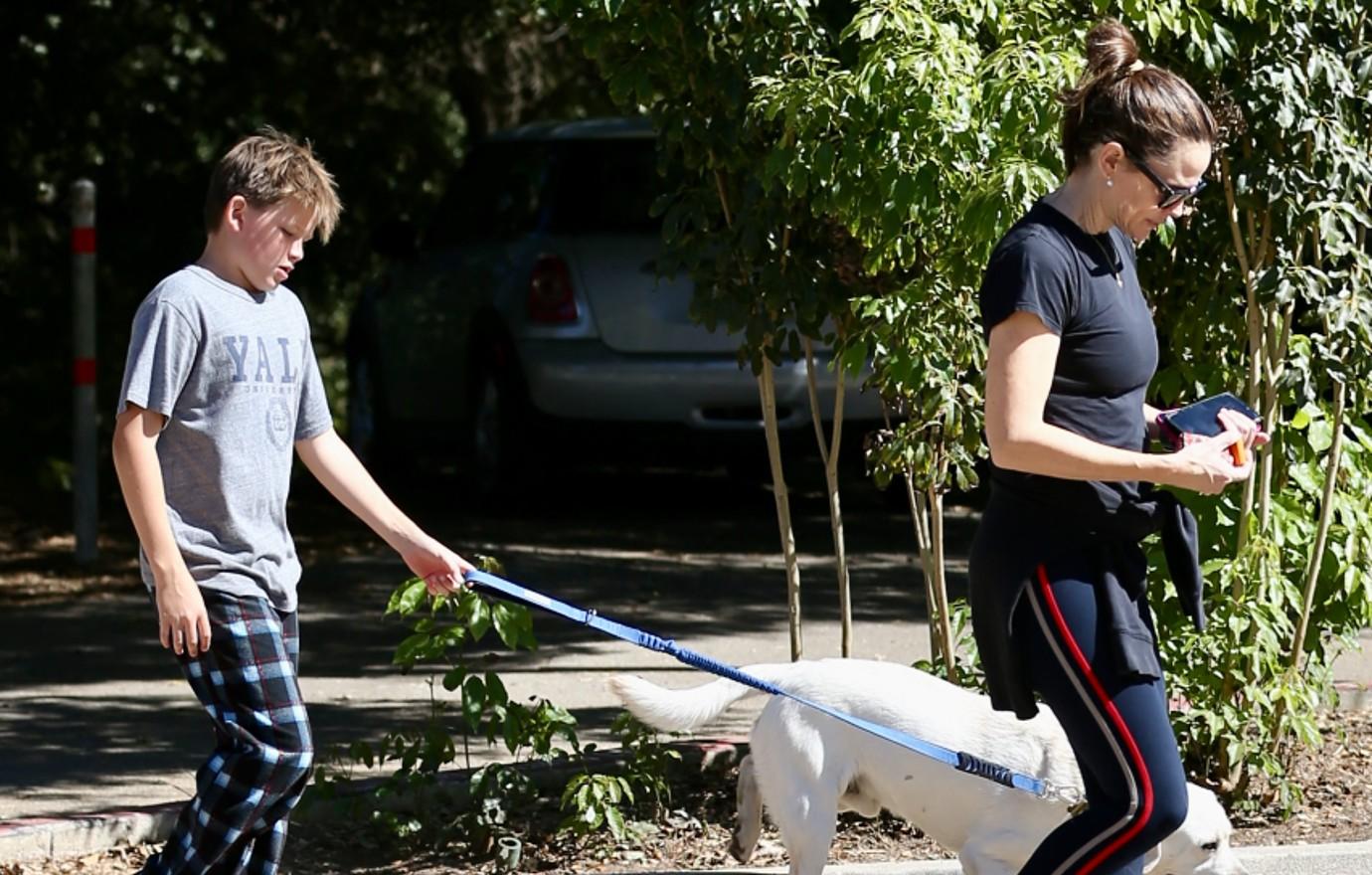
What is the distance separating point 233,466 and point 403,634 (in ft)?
14.9

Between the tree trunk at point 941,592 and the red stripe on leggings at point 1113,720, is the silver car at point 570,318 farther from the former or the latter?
the red stripe on leggings at point 1113,720

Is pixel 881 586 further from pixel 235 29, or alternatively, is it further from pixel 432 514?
pixel 235 29

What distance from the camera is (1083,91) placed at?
372 centimetres

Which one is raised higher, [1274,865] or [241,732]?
[241,732]

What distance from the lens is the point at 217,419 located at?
4.07 meters

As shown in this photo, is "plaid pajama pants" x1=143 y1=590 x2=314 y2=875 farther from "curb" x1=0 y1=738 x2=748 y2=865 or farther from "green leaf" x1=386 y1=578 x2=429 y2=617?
"curb" x1=0 y1=738 x2=748 y2=865

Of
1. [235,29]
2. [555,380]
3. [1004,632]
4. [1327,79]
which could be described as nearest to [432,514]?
[555,380]

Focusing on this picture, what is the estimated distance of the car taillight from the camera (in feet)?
35.0

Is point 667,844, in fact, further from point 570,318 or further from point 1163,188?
point 570,318

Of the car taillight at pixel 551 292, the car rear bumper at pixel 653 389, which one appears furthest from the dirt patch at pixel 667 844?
the car taillight at pixel 551 292

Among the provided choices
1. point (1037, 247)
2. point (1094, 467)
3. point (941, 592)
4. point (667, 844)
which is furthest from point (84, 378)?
point (1094, 467)

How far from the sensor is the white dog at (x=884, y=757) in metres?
4.57

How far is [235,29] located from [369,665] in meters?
8.79

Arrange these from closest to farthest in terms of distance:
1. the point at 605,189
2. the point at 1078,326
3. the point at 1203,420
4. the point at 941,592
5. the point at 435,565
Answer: the point at 1078,326 → the point at 1203,420 → the point at 435,565 → the point at 941,592 → the point at 605,189
